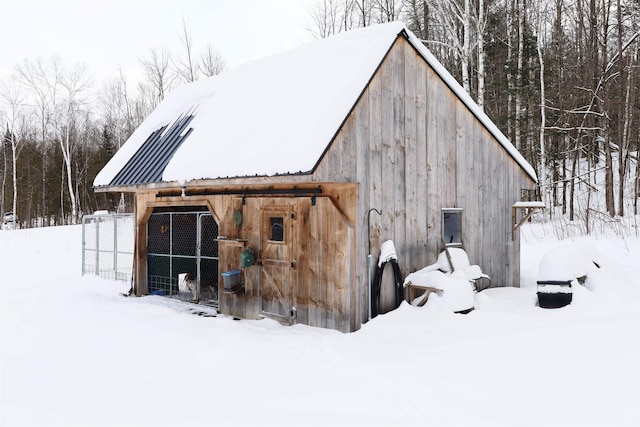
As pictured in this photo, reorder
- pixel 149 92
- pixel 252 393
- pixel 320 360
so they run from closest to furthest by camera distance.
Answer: pixel 252 393 → pixel 320 360 → pixel 149 92

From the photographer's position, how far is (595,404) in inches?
181

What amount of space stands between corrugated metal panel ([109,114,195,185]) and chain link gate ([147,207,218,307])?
1.38m

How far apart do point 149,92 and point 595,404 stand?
1577 inches

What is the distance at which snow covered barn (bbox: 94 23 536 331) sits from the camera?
25.3 ft

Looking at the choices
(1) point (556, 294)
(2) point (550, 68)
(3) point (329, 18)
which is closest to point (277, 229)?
(1) point (556, 294)

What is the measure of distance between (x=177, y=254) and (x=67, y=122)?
25.8 m

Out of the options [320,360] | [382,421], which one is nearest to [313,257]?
[320,360]

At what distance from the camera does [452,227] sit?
970 centimetres

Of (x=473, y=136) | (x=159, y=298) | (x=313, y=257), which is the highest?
(x=473, y=136)

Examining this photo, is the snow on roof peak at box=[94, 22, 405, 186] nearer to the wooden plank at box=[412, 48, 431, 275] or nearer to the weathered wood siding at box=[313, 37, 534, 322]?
the weathered wood siding at box=[313, 37, 534, 322]

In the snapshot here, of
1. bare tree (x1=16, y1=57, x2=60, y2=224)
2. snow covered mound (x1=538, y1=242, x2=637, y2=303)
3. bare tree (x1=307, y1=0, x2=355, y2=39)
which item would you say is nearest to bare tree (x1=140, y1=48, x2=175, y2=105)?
bare tree (x1=16, y1=57, x2=60, y2=224)

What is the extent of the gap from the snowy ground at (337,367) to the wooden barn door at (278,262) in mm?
350

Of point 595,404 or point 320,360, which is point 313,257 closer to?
point 320,360

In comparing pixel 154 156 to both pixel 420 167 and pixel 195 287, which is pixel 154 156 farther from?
pixel 420 167
